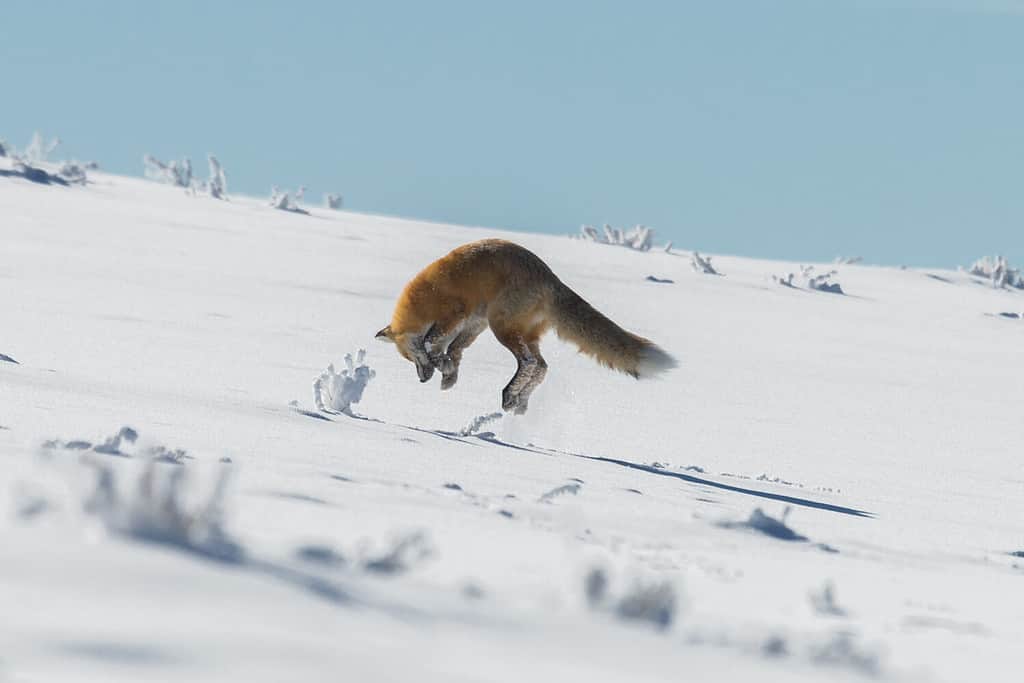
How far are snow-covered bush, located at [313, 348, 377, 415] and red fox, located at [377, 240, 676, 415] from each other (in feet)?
5.27

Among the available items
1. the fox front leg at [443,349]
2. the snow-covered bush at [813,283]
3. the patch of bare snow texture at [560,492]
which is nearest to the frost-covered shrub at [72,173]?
the snow-covered bush at [813,283]

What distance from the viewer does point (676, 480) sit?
578cm

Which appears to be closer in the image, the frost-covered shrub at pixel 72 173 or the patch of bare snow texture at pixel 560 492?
the patch of bare snow texture at pixel 560 492

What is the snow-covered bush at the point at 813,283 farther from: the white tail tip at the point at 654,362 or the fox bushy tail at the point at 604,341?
the white tail tip at the point at 654,362

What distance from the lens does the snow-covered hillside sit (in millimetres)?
1949

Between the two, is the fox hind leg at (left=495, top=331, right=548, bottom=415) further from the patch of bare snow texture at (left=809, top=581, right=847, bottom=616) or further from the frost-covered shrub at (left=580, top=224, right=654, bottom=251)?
the frost-covered shrub at (left=580, top=224, right=654, bottom=251)

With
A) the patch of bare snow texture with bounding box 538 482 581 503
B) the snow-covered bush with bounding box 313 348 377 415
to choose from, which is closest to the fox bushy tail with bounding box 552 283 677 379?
the snow-covered bush with bounding box 313 348 377 415

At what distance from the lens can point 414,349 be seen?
8625 mm

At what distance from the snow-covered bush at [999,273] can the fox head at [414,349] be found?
1763 cm

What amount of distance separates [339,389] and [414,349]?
193 centimetres

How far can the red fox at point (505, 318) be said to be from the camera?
27.3 feet

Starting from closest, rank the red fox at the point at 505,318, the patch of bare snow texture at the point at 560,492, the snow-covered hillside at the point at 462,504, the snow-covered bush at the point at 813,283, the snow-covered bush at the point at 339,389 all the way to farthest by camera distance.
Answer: the snow-covered hillside at the point at 462,504 < the patch of bare snow texture at the point at 560,492 < the snow-covered bush at the point at 339,389 < the red fox at the point at 505,318 < the snow-covered bush at the point at 813,283

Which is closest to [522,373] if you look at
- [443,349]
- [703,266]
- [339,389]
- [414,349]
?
[443,349]

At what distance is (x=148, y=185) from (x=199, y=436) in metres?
20.6
